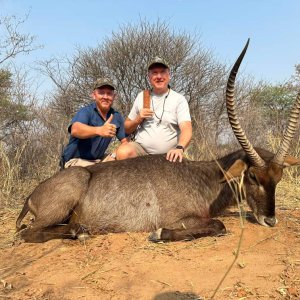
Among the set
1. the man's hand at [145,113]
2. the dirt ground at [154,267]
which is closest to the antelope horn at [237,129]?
the dirt ground at [154,267]

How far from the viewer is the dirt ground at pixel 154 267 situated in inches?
117

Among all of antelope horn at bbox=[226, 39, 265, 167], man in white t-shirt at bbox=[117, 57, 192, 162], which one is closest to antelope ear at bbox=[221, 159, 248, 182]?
antelope horn at bbox=[226, 39, 265, 167]

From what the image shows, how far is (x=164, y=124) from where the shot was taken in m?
6.08

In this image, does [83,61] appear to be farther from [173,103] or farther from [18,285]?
[18,285]

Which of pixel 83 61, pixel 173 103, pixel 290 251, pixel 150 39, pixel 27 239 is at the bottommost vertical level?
pixel 27 239

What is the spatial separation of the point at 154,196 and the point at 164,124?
170 centimetres

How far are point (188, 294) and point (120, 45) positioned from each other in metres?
19.6

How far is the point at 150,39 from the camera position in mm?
21172

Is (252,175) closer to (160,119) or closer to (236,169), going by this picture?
(236,169)

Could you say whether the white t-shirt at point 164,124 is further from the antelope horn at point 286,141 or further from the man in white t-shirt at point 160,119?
the antelope horn at point 286,141

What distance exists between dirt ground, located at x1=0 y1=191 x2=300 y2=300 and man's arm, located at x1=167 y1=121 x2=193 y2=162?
1071mm

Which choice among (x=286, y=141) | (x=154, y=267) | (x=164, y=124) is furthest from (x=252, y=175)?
(x=164, y=124)

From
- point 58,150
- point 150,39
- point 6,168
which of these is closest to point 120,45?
point 150,39

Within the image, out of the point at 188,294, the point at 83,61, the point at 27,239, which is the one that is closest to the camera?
the point at 188,294
